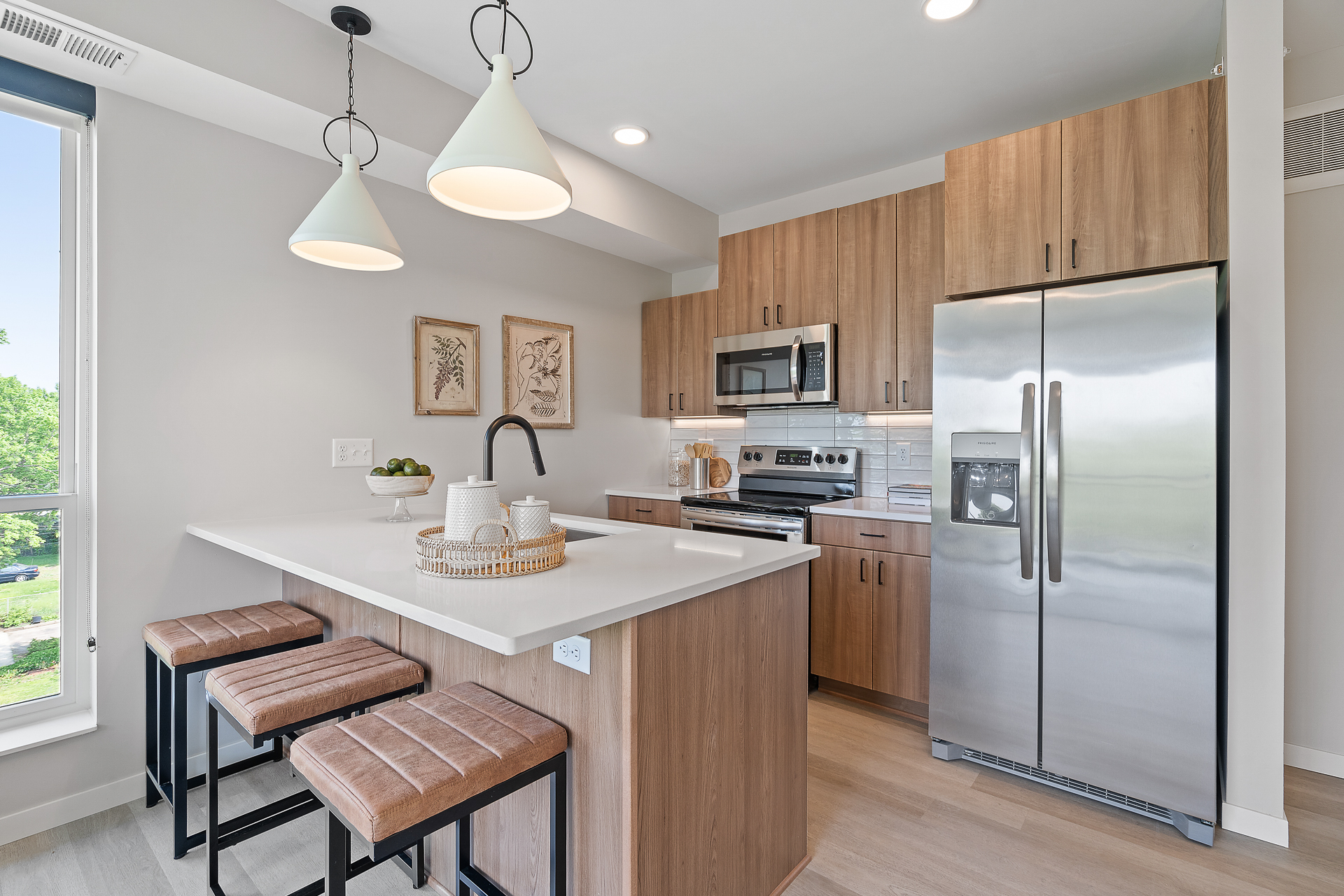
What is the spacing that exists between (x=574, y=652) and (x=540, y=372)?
2.28m

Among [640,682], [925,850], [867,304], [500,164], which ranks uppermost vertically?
[867,304]

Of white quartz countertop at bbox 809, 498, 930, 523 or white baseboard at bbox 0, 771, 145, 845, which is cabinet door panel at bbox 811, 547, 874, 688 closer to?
white quartz countertop at bbox 809, 498, 930, 523

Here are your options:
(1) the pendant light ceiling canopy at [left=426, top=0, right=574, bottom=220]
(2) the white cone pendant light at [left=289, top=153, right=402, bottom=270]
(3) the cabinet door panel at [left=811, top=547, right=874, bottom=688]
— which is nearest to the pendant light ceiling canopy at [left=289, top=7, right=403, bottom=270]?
(2) the white cone pendant light at [left=289, top=153, right=402, bottom=270]

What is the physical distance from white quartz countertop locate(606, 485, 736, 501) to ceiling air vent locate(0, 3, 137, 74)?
8.83 feet

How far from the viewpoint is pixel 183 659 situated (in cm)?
180

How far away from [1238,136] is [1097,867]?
2.17m

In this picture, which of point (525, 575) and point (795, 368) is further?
point (795, 368)

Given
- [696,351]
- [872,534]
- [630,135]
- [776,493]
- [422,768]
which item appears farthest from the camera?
[696,351]

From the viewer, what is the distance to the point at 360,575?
1383 mm

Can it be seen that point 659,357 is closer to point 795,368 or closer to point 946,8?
point 795,368

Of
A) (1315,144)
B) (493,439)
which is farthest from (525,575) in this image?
(1315,144)

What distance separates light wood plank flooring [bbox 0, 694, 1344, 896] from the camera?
66.9 inches

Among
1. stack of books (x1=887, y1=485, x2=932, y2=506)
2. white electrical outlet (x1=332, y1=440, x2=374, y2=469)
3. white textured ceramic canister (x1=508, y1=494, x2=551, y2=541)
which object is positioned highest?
white electrical outlet (x1=332, y1=440, x2=374, y2=469)

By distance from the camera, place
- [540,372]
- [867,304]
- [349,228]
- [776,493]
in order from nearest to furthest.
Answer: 1. [349,228]
2. [867,304]
3. [540,372]
4. [776,493]
